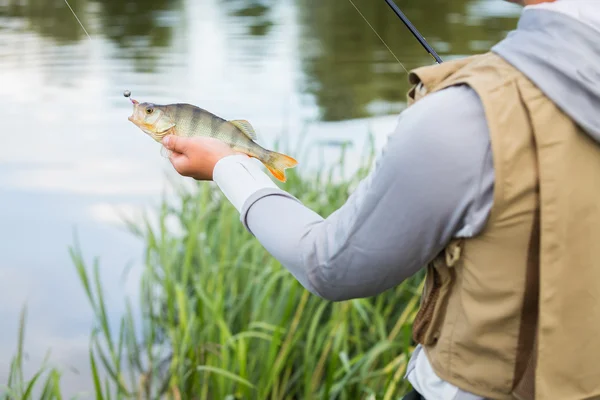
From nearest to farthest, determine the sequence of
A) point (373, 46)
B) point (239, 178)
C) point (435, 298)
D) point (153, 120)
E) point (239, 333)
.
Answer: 1. point (435, 298)
2. point (239, 178)
3. point (153, 120)
4. point (239, 333)
5. point (373, 46)

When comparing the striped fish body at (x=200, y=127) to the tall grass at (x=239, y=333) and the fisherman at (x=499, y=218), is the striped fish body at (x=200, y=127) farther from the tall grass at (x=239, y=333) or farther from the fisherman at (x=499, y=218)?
the tall grass at (x=239, y=333)

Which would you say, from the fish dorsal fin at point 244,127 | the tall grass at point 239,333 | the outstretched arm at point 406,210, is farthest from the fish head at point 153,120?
the tall grass at point 239,333

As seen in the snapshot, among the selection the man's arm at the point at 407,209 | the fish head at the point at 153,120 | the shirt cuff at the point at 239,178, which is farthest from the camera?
the fish head at the point at 153,120

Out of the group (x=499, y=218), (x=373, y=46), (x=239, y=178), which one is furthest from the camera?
(x=373, y=46)

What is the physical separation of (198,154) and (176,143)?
49mm

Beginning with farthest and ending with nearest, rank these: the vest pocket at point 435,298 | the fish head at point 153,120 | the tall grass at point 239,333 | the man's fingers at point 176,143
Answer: the tall grass at point 239,333 → the fish head at point 153,120 → the man's fingers at point 176,143 → the vest pocket at point 435,298

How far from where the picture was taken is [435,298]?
112 centimetres

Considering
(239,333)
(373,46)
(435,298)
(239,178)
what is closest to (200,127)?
(239,178)

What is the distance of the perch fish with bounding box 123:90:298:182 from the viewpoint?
145 centimetres

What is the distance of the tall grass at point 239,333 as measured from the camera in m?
2.65

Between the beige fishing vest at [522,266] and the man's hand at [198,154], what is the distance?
1.16 feet

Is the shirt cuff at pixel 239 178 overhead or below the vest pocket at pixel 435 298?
overhead

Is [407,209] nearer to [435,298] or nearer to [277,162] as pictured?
[435,298]

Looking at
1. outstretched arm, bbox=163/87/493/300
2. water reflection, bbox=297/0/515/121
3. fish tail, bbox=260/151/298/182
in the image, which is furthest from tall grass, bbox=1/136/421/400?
water reflection, bbox=297/0/515/121
